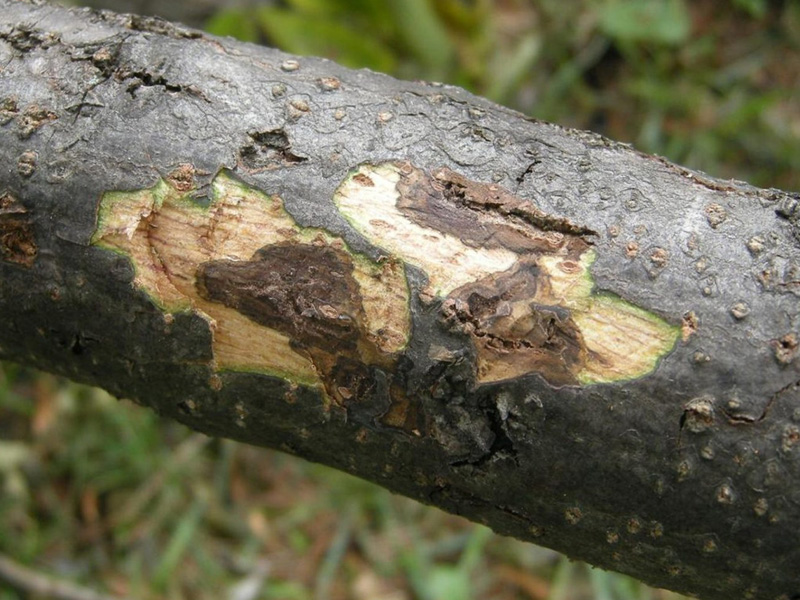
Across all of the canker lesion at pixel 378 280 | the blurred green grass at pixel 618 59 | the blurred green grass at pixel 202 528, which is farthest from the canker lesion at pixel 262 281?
the blurred green grass at pixel 618 59

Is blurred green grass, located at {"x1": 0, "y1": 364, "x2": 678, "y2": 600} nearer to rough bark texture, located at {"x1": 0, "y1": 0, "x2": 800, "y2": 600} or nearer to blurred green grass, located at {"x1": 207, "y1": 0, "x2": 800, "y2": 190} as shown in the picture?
blurred green grass, located at {"x1": 207, "y1": 0, "x2": 800, "y2": 190}

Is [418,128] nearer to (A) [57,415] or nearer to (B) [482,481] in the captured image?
(B) [482,481]

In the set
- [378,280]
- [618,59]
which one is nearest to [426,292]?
[378,280]

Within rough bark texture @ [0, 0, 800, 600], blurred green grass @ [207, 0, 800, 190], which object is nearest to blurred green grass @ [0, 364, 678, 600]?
blurred green grass @ [207, 0, 800, 190]

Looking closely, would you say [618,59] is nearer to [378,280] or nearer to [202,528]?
[202,528]

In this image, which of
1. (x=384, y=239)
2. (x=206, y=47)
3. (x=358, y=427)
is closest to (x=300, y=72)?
(x=206, y=47)

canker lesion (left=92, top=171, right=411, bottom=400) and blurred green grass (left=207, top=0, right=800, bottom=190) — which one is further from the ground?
blurred green grass (left=207, top=0, right=800, bottom=190)

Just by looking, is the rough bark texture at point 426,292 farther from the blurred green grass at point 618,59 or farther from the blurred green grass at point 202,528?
the blurred green grass at point 618,59

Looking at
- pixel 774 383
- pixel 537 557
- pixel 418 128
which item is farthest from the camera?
pixel 537 557
